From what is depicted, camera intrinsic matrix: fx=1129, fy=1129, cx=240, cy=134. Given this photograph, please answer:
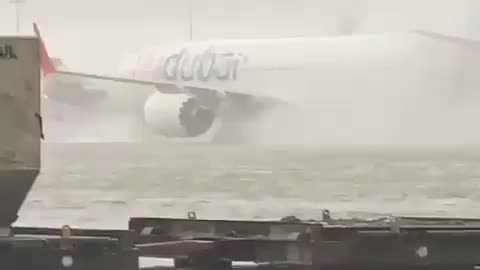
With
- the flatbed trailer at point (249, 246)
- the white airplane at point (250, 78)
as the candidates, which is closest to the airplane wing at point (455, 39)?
the white airplane at point (250, 78)

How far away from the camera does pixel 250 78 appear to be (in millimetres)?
5973

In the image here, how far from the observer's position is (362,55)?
5359 mm

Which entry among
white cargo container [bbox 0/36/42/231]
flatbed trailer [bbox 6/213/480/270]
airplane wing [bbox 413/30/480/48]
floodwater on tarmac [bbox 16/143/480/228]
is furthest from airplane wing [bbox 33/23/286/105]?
white cargo container [bbox 0/36/42/231]

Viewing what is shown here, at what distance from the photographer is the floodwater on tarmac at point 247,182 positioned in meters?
4.82

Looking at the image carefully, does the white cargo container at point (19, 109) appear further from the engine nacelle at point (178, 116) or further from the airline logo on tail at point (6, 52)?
the engine nacelle at point (178, 116)

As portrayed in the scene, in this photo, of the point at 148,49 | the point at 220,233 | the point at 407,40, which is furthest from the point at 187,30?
the point at 220,233

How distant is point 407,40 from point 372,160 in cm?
58

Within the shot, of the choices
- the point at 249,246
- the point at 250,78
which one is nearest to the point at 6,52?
the point at 249,246

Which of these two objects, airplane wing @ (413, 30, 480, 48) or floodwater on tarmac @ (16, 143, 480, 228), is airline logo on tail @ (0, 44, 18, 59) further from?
airplane wing @ (413, 30, 480, 48)

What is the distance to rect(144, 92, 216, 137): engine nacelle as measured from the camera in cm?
568

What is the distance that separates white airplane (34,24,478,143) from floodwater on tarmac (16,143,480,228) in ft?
0.84

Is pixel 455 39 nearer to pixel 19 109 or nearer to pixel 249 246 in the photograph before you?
pixel 249 246

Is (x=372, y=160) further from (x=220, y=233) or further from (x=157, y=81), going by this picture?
(x=220, y=233)

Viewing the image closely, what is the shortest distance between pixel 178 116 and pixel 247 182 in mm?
699
